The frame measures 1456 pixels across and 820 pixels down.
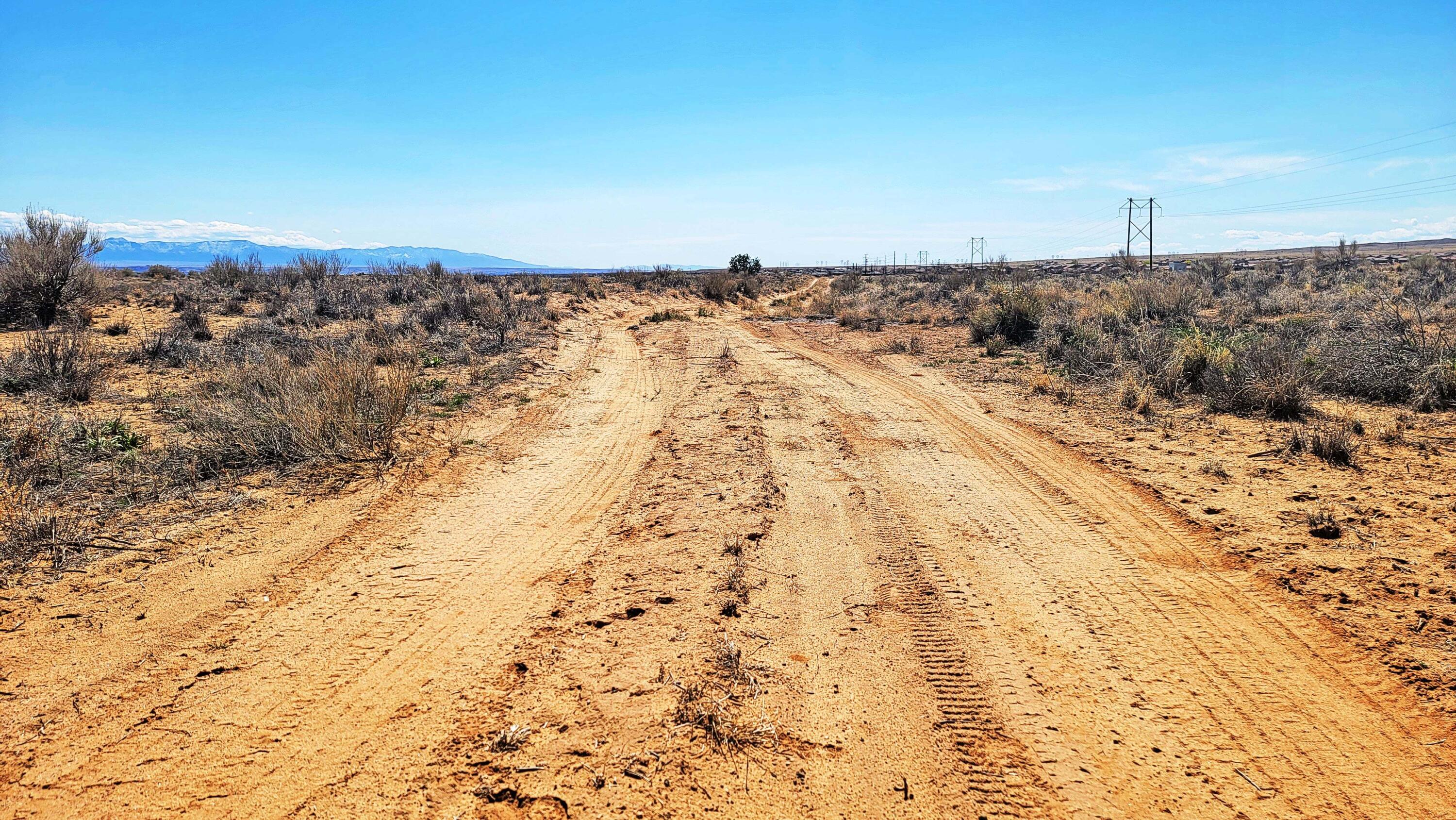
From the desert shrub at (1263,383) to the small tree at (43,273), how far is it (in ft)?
74.9

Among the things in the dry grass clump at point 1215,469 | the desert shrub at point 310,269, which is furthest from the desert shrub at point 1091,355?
the desert shrub at point 310,269

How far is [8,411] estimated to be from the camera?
791 centimetres

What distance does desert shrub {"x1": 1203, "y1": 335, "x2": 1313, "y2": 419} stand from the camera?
337 inches

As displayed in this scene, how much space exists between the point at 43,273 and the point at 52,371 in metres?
8.95

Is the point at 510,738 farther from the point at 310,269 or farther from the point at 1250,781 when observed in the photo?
the point at 310,269

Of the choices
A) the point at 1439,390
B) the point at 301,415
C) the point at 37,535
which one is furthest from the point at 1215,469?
the point at 37,535

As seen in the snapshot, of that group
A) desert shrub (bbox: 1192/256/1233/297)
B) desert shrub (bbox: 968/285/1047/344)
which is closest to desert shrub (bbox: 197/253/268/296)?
desert shrub (bbox: 968/285/1047/344)

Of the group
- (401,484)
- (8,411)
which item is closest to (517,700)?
(401,484)

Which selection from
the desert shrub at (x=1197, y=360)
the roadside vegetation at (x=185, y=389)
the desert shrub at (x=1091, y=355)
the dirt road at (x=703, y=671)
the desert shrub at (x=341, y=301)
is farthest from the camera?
the desert shrub at (x=341, y=301)

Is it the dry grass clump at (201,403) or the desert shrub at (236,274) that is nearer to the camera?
the dry grass clump at (201,403)

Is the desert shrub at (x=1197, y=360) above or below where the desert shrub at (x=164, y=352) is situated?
below

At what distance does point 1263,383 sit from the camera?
28.7 feet

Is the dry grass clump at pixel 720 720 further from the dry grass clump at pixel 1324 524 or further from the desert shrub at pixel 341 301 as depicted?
the desert shrub at pixel 341 301

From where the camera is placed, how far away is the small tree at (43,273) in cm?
1477
